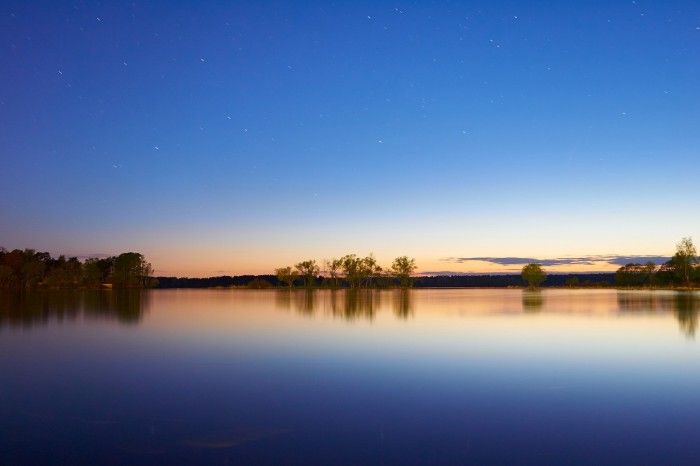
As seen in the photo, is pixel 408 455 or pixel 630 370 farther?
pixel 630 370

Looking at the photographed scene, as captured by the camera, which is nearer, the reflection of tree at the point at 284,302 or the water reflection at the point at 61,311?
the water reflection at the point at 61,311

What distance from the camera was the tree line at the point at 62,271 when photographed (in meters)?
164


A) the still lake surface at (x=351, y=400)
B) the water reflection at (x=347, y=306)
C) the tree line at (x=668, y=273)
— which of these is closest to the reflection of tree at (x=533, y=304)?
the water reflection at (x=347, y=306)

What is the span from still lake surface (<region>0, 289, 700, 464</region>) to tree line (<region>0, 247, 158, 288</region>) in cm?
16182

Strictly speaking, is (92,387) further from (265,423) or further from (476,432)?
(476,432)

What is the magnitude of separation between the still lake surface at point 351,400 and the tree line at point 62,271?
531 feet

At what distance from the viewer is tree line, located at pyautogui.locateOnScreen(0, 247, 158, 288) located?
16366cm

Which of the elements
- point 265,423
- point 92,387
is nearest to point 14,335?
point 92,387

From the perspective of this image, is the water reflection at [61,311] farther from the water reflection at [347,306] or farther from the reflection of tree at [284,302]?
the water reflection at [347,306]

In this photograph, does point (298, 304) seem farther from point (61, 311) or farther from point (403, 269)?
point (403, 269)

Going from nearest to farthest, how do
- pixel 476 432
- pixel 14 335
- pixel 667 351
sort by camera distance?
1. pixel 476 432
2. pixel 667 351
3. pixel 14 335

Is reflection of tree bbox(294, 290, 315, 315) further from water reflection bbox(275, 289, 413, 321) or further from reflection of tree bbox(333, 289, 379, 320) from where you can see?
reflection of tree bbox(333, 289, 379, 320)

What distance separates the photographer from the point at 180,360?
18703 millimetres

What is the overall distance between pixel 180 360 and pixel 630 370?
596 inches
